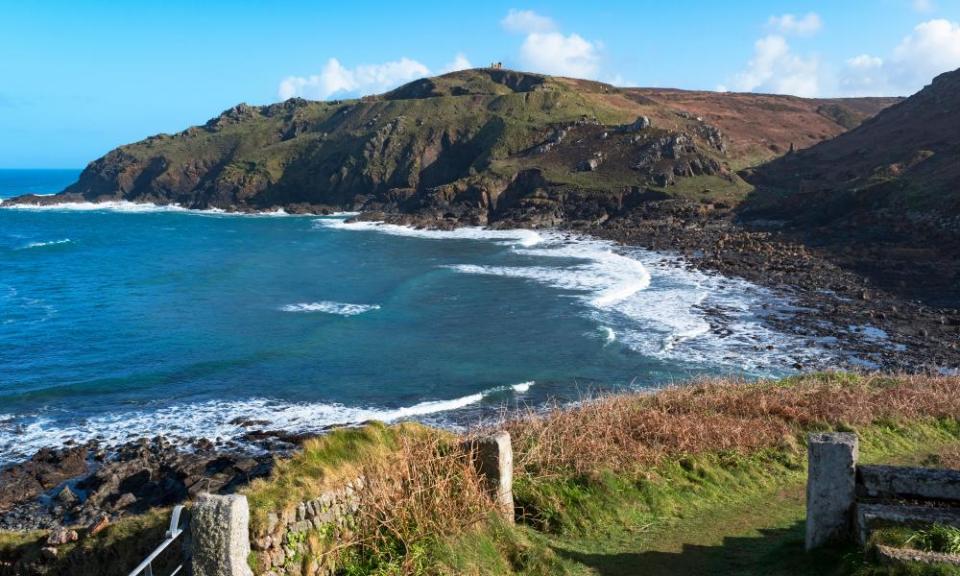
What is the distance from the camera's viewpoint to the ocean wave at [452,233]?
72.4 metres

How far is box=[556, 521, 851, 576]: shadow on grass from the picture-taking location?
9859mm

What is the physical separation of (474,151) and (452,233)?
3086cm

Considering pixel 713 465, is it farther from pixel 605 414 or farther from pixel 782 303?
pixel 782 303

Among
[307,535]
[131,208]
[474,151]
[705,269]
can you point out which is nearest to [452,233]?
[474,151]

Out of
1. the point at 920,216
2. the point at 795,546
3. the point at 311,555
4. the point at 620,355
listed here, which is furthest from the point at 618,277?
the point at 311,555

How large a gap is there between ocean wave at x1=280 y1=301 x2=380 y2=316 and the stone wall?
1240 inches

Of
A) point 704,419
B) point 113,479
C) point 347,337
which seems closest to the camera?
point 704,419

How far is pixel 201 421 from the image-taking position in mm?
24609

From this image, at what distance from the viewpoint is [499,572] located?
9531 mm

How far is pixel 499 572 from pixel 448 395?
57.6ft

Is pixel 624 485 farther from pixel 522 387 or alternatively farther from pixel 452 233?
pixel 452 233

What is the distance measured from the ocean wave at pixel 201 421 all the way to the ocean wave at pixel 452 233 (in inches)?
1736

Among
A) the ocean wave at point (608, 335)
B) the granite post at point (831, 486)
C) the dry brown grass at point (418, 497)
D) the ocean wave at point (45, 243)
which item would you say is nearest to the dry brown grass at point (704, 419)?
the dry brown grass at point (418, 497)

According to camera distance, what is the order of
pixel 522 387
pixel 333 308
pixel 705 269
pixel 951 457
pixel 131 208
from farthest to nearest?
pixel 131 208 → pixel 705 269 → pixel 333 308 → pixel 522 387 → pixel 951 457
